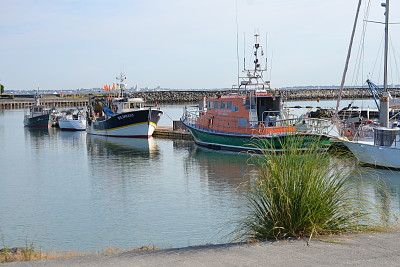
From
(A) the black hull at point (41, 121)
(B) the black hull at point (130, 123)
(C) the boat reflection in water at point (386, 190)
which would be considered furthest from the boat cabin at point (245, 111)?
(A) the black hull at point (41, 121)

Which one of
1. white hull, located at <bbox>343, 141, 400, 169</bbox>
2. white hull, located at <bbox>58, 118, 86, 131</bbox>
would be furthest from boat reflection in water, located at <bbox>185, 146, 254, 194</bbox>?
white hull, located at <bbox>58, 118, 86, 131</bbox>

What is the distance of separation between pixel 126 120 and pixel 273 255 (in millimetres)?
36430

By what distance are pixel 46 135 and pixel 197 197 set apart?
32.9 m

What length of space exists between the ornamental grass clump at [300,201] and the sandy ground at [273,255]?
0.40 meters

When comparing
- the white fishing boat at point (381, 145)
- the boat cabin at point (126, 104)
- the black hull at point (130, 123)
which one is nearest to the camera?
the white fishing boat at point (381, 145)

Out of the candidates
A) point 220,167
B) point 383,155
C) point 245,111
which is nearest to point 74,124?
point 245,111

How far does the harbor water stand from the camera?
13062mm

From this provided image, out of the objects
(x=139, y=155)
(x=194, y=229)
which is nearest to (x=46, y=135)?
(x=139, y=155)

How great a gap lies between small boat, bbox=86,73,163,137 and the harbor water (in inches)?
273

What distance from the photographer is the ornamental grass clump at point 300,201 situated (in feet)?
25.3

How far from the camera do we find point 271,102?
29250mm

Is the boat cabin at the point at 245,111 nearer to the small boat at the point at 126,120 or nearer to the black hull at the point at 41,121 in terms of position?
the small boat at the point at 126,120

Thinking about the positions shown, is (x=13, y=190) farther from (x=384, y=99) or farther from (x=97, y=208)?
(x=384, y=99)

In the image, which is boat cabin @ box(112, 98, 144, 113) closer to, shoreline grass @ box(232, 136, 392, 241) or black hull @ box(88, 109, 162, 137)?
black hull @ box(88, 109, 162, 137)
